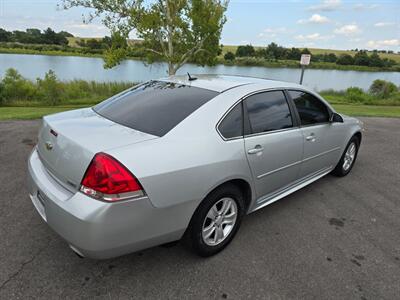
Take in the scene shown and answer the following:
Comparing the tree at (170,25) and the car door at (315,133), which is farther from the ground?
the tree at (170,25)

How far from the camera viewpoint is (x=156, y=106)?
8.93 feet

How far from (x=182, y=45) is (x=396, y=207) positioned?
1221 cm

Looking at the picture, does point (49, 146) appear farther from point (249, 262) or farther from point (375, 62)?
point (375, 62)

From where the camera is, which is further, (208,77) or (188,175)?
(208,77)

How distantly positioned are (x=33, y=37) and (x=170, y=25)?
1437 inches

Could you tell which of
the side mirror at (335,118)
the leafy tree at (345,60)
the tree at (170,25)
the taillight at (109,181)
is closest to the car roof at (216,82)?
the side mirror at (335,118)

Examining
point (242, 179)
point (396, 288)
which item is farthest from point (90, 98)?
point (396, 288)

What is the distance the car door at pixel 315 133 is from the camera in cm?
347

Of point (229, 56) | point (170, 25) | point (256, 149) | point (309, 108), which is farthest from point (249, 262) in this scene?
point (229, 56)

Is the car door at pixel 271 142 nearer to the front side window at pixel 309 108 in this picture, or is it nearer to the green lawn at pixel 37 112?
the front side window at pixel 309 108

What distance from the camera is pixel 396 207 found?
3793 millimetres

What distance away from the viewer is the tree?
12.5 metres

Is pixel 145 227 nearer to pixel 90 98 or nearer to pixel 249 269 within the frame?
pixel 249 269

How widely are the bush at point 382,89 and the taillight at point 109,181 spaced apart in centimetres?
2615
